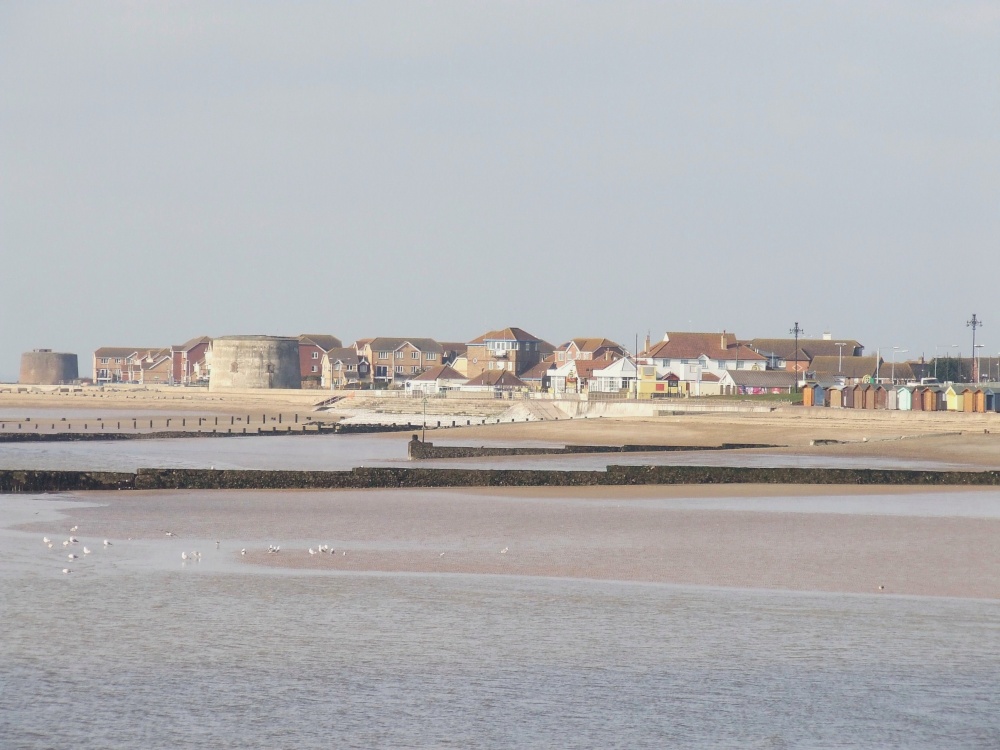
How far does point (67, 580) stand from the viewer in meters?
23.4

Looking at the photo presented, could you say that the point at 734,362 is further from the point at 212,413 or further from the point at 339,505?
the point at 339,505

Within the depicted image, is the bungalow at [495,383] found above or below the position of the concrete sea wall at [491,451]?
above

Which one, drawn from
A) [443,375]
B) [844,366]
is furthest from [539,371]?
[844,366]

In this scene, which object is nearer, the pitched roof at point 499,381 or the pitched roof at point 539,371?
the pitched roof at point 499,381

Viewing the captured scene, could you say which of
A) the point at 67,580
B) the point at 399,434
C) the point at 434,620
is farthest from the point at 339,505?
the point at 399,434

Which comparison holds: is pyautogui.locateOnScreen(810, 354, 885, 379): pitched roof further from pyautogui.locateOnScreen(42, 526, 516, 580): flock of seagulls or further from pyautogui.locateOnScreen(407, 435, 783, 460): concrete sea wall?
pyautogui.locateOnScreen(42, 526, 516, 580): flock of seagulls

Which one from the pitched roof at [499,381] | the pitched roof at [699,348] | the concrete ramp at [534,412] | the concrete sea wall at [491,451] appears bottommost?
the concrete sea wall at [491,451]

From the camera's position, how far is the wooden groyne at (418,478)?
4300cm

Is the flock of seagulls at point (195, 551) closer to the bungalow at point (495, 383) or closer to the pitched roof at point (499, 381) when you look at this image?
the bungalow at point (495, 383)

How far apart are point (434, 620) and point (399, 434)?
70109 millimetres

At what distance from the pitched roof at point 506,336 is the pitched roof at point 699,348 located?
29.9 metres

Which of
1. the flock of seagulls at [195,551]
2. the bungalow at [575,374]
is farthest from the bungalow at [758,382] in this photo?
the flock of seagulls at [195,551]

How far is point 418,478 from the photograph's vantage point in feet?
144

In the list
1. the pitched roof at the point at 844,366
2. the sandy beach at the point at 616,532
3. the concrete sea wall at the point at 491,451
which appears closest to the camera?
the sandy beach at the point at 616,532
